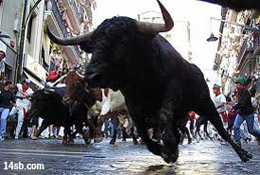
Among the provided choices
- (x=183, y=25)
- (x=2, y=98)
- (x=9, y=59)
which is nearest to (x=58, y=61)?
(x=9, y=59)

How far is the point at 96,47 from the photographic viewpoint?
4922 mm

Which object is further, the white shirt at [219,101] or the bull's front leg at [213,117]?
the white shirt at [219,101]

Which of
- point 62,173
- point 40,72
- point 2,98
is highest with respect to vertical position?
point 40,72

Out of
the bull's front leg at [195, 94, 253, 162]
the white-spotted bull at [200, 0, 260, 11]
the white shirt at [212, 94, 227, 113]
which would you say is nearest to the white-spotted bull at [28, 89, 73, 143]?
the bull's front leg at [195, 94, 253, 162]

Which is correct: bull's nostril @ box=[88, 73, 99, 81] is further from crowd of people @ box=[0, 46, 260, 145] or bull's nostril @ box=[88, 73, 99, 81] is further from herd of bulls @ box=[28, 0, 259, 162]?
crowd of people @ box=[0, 46, 260, 145]

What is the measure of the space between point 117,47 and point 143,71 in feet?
1.51

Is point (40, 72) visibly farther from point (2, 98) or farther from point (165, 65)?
point (165, 65)

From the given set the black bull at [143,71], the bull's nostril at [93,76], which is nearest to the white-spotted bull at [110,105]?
the black bull at [143,71]

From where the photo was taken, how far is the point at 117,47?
16.3ft

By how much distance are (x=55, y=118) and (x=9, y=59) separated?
1234cm

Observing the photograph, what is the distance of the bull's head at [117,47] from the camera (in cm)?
477

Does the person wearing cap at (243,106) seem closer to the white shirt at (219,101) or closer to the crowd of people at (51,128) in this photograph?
the crowd of people at (51,128)

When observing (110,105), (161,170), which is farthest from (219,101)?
(161,170)

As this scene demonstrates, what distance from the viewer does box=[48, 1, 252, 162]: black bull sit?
485cm
